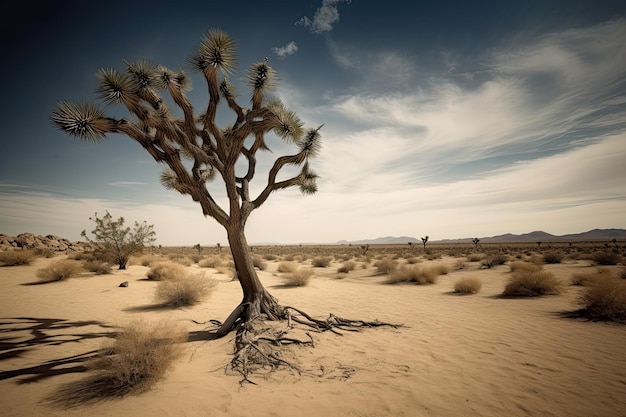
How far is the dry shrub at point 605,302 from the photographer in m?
6.36

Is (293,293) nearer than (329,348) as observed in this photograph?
No

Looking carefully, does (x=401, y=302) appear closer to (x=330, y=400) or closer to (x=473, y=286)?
(x=473, y=286)

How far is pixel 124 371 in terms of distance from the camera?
3.35 meters

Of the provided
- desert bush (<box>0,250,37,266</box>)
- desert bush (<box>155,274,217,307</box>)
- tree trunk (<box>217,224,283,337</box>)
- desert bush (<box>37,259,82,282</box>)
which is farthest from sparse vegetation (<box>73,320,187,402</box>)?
desert bush (<box>0,250,37,266</box>)

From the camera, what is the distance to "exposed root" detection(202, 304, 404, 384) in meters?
4.23

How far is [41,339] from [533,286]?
14.8 metres

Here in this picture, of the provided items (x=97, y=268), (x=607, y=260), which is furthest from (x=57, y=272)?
(x=607, y=260)

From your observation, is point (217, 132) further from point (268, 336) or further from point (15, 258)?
point (15, 258)

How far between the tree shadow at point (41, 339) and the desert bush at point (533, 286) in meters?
12.8

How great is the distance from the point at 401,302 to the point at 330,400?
703 centimetres

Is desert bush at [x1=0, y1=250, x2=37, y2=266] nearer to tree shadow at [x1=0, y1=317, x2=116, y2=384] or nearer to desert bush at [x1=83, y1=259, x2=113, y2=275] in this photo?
desert bush at [x1=83, y1=259, x2=113, y2=275]

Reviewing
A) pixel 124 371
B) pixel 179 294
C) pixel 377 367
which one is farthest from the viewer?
pixel 179 294

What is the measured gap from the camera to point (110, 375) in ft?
11.2

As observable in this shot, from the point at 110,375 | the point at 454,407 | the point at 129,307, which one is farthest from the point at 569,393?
the point at 129,307
